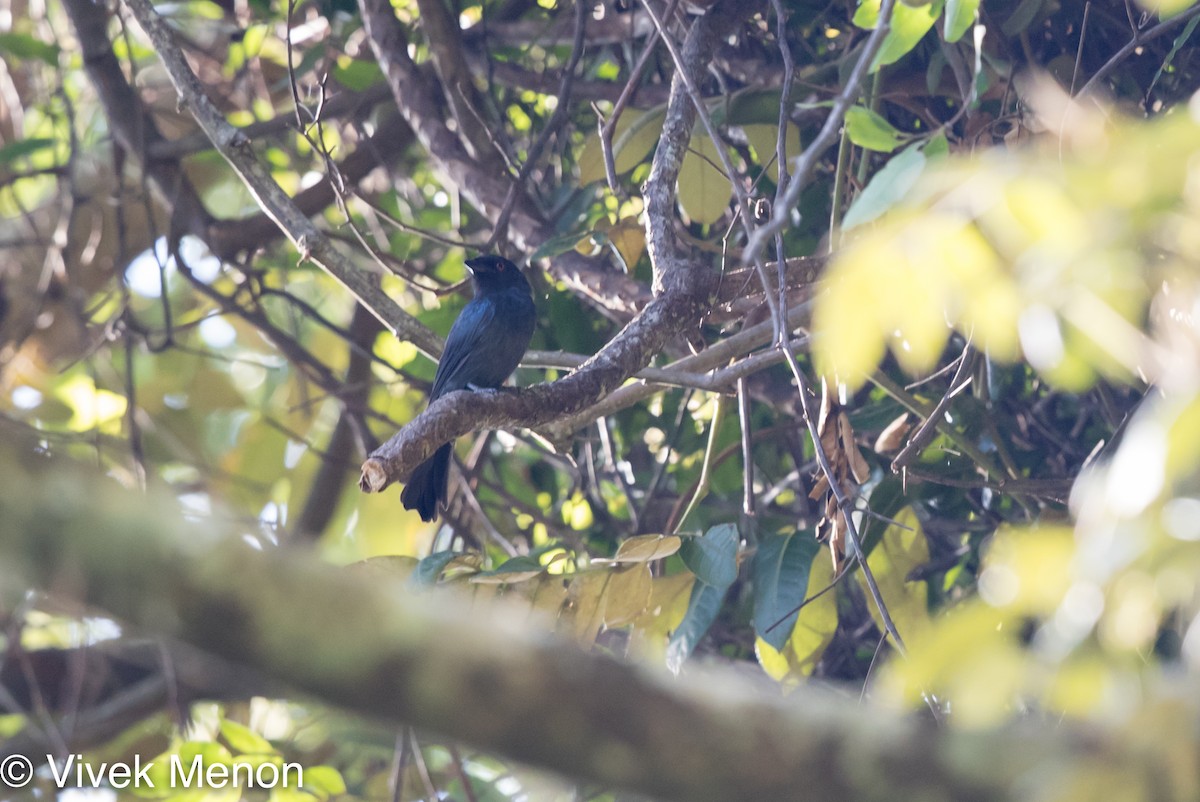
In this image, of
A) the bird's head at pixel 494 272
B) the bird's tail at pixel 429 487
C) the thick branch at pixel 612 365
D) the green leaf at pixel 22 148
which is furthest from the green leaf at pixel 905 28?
the green leaf at pixel 22 148

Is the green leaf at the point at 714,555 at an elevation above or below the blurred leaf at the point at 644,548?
below

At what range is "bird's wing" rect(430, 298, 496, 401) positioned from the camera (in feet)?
15.2

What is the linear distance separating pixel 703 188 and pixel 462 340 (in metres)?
1.28

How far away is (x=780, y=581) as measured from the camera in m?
3.36

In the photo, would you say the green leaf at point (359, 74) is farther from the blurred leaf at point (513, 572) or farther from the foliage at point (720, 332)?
the blurred leaf at point (513, 572)

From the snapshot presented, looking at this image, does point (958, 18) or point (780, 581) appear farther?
point (780, 581)

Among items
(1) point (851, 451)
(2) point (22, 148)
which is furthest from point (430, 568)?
(2) point (22, 148)

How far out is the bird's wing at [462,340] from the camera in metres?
4.64

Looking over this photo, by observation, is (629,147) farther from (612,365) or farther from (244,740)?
(244,740)

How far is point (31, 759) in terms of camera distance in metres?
4.85

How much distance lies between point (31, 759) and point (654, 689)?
4.66 m

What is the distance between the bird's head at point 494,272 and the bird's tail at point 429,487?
0.76 meters

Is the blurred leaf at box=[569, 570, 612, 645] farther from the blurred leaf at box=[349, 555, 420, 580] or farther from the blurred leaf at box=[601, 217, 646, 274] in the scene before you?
the blurred leaf at box=[601, 217, 646, 274]

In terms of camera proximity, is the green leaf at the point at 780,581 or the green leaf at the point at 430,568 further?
the green leaf at the point at 780,581
